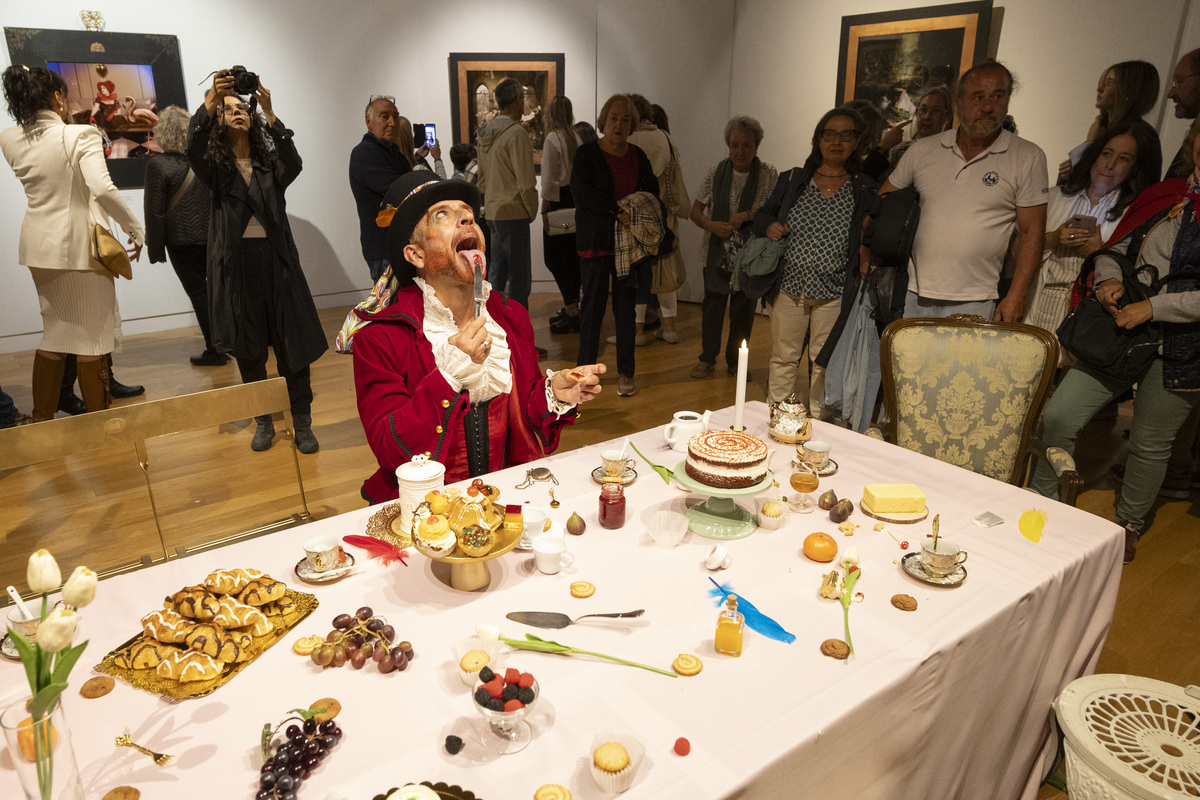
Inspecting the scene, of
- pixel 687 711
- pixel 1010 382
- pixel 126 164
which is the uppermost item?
pixel 126 164

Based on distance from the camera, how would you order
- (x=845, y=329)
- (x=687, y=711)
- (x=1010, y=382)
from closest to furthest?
1. (x=687, y=711)
2. (x=1010, y=382)
3. (x=845, y=329)

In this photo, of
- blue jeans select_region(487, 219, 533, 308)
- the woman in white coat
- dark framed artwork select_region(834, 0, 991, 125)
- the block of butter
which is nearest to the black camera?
the woman in white coat

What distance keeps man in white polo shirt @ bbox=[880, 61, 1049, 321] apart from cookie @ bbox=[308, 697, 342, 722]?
9.90 ft

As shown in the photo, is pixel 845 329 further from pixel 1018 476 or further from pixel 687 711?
pixel 687 711

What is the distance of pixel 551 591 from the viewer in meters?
1.39

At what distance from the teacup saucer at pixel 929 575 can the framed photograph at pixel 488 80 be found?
579 cm

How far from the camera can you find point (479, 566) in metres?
1.38

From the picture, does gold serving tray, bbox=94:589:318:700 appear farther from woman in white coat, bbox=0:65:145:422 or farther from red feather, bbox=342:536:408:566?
woman in white coat, bbox=0:65:145:422

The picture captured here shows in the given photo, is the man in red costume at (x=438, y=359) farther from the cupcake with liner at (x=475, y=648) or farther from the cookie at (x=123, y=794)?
the cookie at (x=123, y=794)

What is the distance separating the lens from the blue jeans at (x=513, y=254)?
17.8ft

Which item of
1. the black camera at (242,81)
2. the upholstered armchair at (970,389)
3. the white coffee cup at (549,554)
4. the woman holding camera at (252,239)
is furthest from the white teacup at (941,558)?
the black camera at (242,81)

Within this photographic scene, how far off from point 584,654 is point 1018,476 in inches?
69.7

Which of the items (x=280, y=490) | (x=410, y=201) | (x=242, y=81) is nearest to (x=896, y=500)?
(x=410, y=201)

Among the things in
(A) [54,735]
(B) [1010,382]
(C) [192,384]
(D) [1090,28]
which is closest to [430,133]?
(C) [192,384]
